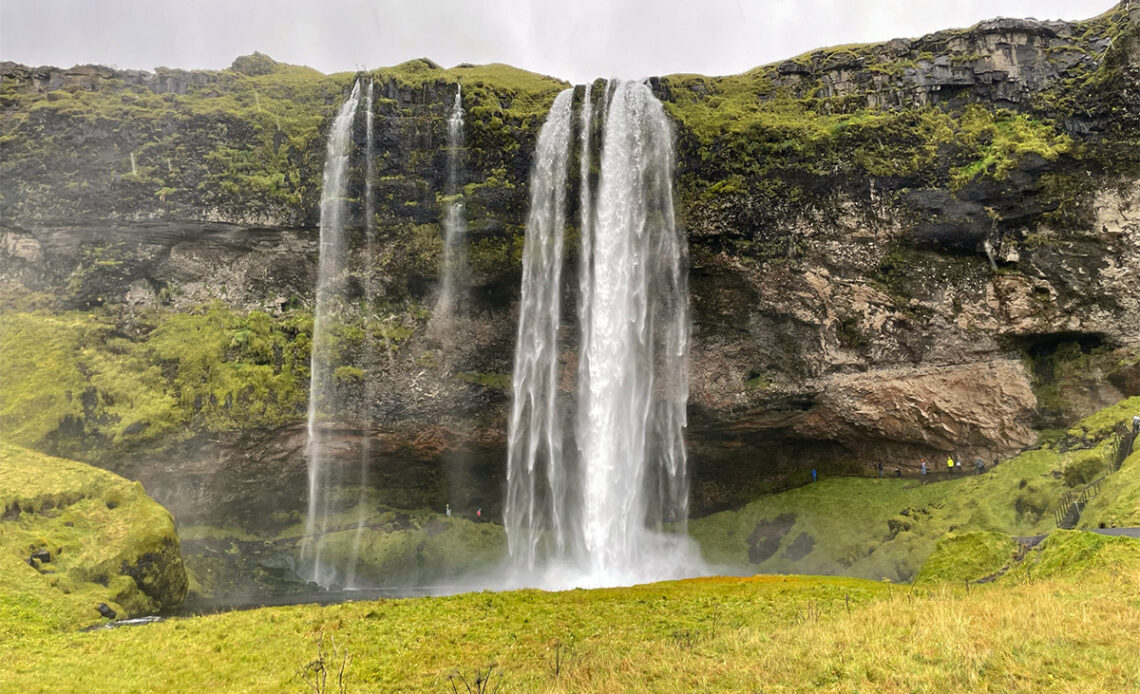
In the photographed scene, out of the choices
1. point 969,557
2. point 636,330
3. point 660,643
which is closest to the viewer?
point 660,643

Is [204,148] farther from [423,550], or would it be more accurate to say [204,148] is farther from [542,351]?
[423,550]

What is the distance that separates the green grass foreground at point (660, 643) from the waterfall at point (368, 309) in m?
20.7

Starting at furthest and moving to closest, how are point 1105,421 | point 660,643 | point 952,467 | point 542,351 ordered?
1. point 542,351
2. point 952,467
3. point 1105,421
4. point 660,643

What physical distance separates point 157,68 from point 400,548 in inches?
1462

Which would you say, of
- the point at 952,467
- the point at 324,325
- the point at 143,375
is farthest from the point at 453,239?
the point at 952,467

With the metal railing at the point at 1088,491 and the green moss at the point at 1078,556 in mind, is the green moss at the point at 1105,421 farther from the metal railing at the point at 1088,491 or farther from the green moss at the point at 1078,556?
the green moss at the point at 1078,556

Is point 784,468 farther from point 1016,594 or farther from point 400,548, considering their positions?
point 1016,594

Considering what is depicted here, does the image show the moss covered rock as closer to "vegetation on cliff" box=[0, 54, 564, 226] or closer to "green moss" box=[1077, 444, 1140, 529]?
"vegetation on cliff" box=[0, 54, 564, 226]

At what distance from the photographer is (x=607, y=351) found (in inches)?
1444

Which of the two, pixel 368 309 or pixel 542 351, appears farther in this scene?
pixel 368 309

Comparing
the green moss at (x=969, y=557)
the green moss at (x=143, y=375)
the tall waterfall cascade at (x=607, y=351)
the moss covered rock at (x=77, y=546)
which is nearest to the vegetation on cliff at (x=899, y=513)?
the tall waterfall cascade at (x=607, y=351)

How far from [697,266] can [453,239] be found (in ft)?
47.1

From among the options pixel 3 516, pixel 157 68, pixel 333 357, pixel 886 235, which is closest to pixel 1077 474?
pixel 886 235

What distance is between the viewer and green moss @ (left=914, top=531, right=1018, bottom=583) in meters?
18.2
